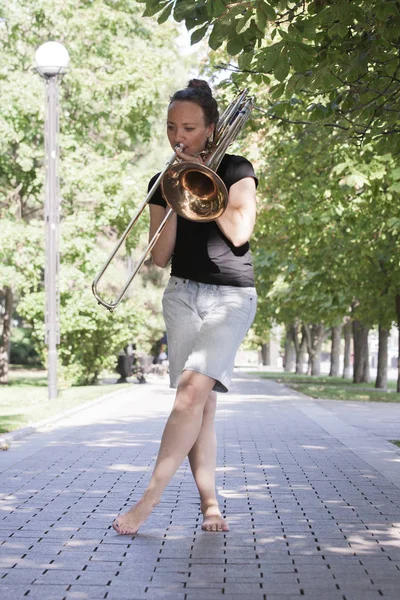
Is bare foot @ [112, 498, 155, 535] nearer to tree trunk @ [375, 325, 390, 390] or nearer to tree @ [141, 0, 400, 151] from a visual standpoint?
tree @ [141, 0, 400, 151]

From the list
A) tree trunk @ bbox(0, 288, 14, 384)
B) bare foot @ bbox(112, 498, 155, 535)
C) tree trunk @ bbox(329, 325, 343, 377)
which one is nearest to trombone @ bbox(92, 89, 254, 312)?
bare foot @ bbox(112, 498, 155, 535)

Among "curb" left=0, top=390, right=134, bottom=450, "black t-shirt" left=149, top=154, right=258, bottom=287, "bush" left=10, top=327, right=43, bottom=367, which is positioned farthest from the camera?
"bush" left=10, top=327, right=43, bottom=367

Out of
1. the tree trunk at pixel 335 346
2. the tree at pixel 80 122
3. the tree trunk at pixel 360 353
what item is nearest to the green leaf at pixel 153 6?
the tree at pixel 80 122

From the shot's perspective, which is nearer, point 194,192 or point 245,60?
point 194,192

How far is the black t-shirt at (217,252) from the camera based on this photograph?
520cm

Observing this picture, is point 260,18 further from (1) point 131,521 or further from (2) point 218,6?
(1) point 131,521

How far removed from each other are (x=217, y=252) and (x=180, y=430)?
87cm

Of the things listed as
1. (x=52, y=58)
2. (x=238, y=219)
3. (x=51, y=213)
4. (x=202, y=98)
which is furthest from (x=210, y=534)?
(x=52, y=58)

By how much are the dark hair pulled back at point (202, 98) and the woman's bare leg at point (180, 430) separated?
1.23 meters

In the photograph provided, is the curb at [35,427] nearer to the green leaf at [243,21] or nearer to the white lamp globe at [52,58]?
the green leaf at [243,21]

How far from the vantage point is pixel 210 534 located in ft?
17.9

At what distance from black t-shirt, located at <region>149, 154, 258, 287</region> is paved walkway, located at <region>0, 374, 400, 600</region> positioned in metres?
1.30

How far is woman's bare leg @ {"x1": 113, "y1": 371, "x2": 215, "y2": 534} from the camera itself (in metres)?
5.10

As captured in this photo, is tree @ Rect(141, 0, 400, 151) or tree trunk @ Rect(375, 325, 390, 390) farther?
tree trunk @ Rect(375, 325, 390, 390)
